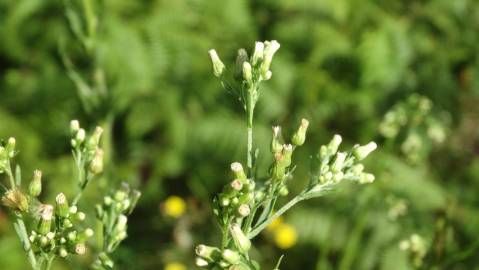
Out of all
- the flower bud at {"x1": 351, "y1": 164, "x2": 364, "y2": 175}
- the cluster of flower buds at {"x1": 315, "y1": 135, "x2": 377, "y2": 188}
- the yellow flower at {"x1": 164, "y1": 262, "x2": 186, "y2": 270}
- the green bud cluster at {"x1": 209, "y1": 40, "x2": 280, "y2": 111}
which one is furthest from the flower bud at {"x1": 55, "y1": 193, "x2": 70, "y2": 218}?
the yellow flower at {"x1": 164, "y1": 262, "x2": 186, "y2": 270}

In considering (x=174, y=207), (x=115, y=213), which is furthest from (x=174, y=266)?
(x=115, y=213)

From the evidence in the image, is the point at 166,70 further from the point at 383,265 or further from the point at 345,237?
the point at 383,265

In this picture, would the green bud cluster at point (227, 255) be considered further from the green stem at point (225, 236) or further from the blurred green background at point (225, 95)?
the blurred green background at point (225, 95)

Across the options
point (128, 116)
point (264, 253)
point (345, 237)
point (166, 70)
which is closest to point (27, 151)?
point (128, 116)

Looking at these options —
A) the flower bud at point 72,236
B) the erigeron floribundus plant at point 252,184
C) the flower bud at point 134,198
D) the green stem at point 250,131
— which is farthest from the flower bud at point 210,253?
the flower bud at point 134,198

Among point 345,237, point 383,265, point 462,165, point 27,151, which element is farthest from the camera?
point 462,165
